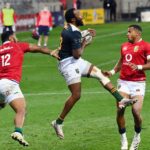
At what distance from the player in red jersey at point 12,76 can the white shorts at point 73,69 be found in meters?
1.45

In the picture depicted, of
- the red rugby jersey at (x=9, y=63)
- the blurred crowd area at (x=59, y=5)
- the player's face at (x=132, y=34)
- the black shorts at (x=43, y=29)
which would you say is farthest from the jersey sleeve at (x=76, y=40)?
the blurred crowd area at (x=59, y=5)

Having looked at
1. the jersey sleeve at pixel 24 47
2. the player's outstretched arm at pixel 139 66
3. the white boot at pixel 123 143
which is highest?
the jersey sleeve at pixel 24 47

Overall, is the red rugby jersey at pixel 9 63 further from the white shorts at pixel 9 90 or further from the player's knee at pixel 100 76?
the player's knee at pixel 100 76

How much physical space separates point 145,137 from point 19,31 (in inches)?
1434

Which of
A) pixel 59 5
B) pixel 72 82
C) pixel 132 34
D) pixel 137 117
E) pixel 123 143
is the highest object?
pixel 132 34

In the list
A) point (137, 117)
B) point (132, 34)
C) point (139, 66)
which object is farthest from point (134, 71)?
point (137, 117)

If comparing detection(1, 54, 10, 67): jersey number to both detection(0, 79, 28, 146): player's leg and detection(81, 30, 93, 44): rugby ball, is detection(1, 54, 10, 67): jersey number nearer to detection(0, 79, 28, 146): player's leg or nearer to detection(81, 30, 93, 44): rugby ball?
detection(0, 79, 28, 146): player's leg

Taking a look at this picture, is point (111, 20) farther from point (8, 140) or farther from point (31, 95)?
point (8, 140)

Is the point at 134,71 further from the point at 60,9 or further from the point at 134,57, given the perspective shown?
the point at 60,9

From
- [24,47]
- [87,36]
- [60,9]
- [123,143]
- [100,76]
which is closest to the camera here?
[24,47]

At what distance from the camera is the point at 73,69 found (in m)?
14.6

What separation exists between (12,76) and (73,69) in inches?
77.6

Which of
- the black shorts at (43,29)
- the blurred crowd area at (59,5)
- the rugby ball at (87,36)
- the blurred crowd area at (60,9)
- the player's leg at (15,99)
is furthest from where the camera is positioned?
the blurred crowd area at (59,5)

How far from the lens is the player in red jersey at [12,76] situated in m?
12.9
